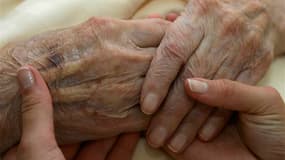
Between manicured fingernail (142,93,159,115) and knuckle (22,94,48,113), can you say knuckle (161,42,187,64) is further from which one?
knuckle (22,94,48,113)

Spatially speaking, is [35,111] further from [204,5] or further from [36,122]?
[204,5]

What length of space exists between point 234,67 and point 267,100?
13 cm

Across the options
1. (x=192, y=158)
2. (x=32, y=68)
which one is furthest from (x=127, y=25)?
(x=192, y=158)

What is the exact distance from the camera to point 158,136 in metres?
1.13

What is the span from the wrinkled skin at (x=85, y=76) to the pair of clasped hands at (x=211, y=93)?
0.05m

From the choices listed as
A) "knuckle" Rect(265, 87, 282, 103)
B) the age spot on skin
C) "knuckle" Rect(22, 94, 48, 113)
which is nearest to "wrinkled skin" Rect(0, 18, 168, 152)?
the age spot on skin

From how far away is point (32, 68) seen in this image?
101cm

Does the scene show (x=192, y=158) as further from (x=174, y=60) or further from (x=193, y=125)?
(x=174, y=60)

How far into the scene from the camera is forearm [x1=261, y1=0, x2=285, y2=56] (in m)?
1.25

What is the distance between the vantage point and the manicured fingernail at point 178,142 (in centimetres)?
113

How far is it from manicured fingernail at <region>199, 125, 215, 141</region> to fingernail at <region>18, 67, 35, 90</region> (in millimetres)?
476

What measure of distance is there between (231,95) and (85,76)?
381mm

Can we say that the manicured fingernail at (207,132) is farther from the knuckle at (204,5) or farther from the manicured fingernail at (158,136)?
the knuckle at (204,5)

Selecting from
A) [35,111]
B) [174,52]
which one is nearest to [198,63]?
[174,52]
